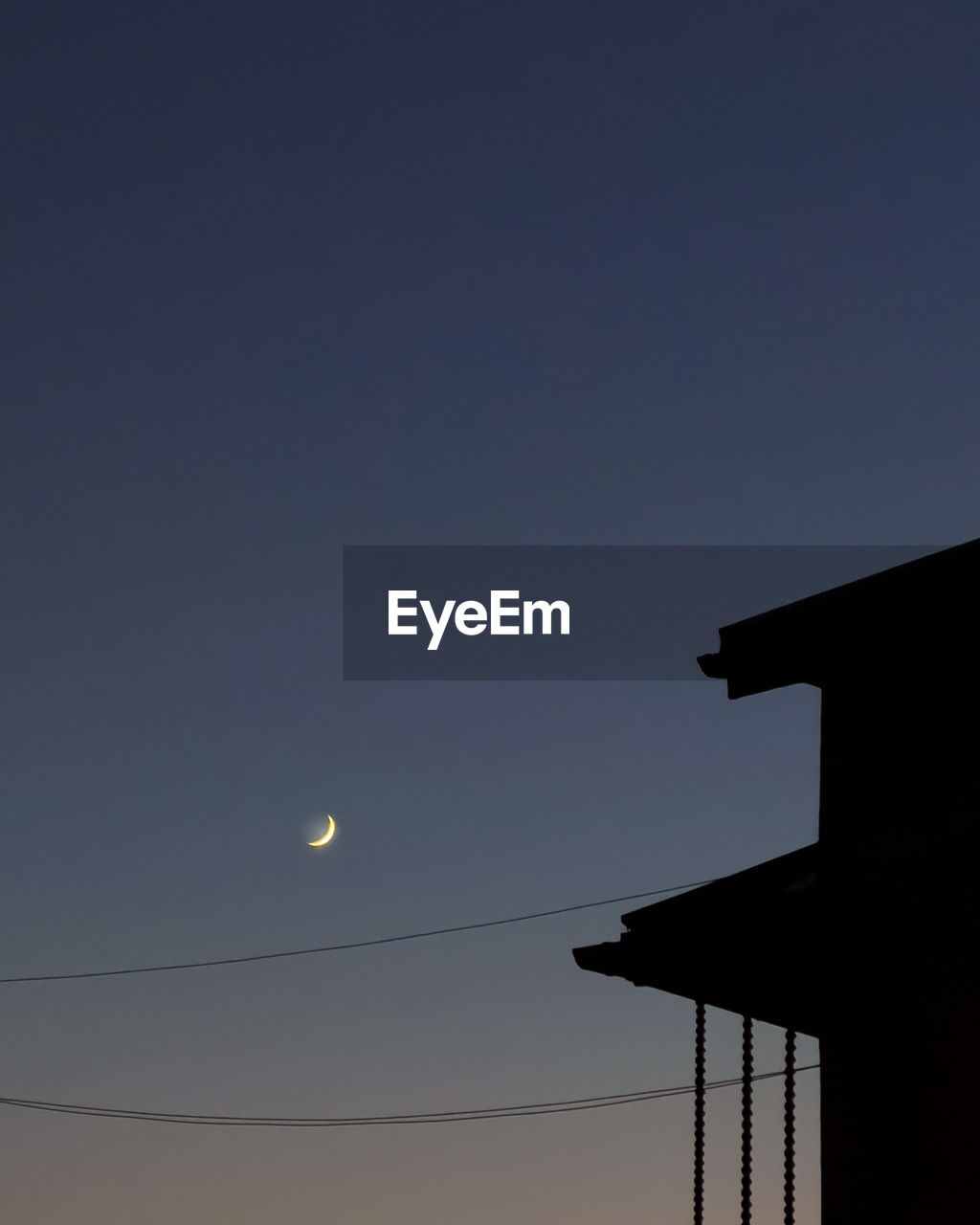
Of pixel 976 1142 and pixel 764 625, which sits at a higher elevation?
pixel 764 625

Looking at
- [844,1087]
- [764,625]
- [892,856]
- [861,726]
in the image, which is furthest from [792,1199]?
[764,625]

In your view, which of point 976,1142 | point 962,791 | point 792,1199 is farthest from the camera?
point 792,1199

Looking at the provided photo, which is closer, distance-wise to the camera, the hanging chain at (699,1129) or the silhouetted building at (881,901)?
the silhouetted building at (881,901)

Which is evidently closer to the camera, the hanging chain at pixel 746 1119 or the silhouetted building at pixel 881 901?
the silhouetted building at pixel 881 901

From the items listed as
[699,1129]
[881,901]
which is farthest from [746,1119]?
[881,901]

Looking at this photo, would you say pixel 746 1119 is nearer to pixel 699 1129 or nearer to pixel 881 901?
pixel 699 1129

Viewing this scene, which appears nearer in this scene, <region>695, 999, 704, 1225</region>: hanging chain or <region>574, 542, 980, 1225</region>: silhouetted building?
<region>574, 542, 980, 1225</region>: silhouetted building

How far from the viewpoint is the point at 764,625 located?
10203mm

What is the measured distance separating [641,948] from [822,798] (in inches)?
65.9

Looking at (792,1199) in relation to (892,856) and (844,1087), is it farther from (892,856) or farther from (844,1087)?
(892,856)

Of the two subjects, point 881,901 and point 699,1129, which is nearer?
point 881,901

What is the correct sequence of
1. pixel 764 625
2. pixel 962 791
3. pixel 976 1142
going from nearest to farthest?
1. pixel 976 1142
2. pixel 962 791
3. pixel 764 625

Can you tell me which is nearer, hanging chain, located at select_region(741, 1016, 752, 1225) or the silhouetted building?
the silhouetted building

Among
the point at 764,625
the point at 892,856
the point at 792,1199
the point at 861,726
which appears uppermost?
the point at 764,625
